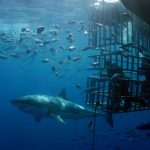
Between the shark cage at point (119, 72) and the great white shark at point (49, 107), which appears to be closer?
the shark cage at point (119, 72)

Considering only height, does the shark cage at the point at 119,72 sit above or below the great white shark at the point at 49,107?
above

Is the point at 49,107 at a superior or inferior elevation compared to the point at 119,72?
inferior

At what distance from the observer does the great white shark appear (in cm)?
1320

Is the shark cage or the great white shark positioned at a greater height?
the shark cage

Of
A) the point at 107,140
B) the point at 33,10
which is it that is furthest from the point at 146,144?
the point at 33,10

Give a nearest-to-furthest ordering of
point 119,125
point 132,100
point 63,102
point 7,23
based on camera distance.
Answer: point 132,100
point 63,102
point 7,23
point 119,125

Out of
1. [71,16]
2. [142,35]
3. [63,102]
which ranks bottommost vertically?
[63,102]

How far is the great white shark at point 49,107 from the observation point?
1320cm

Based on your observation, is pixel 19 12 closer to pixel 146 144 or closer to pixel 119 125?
pixel 146 144

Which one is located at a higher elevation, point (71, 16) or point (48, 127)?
point (71, 16)

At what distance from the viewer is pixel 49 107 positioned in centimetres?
1346

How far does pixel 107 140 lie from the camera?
139ft

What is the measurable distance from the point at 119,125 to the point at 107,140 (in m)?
16.9

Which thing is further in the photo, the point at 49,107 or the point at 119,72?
the point at 49,107
